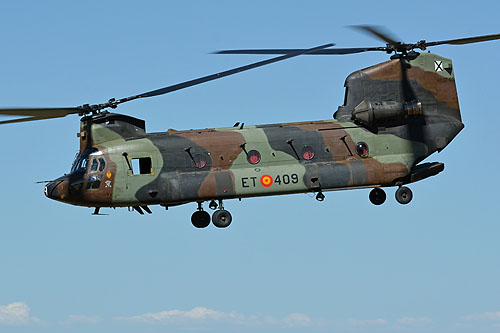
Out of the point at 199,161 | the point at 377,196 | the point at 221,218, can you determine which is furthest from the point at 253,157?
the point at 377,196

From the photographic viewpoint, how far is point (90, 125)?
3891 cm

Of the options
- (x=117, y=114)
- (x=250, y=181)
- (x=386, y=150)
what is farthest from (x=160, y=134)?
(x=386, y=150)

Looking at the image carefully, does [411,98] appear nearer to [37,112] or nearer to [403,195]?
[403,195]

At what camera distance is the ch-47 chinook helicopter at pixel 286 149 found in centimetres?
3803

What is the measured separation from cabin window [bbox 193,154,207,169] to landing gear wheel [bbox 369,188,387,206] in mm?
7787

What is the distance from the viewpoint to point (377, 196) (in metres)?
41.0

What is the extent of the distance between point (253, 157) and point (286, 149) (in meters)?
1.45

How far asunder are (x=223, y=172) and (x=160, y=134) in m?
3.21

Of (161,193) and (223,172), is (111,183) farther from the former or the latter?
(223,172)

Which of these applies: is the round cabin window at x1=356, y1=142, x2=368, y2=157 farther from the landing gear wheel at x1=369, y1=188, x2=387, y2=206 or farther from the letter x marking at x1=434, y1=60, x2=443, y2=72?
the letter x marking at x1=434, y1=60, x2=443, y2=72

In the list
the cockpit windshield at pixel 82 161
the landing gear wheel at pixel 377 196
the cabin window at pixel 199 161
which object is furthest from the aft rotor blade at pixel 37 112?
the landing gear wheel at pixel 377 196

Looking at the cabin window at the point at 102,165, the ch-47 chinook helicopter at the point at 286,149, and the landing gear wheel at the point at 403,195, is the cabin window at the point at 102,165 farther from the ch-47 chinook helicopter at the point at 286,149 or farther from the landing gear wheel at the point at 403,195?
the landing gear wheel at the point at 403,195

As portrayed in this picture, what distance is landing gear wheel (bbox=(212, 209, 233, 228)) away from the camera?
1523 inches

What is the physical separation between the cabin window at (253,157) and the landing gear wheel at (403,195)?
20.7 ft
